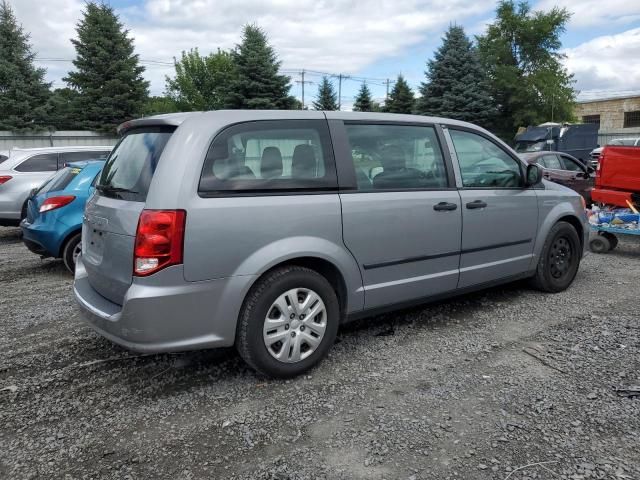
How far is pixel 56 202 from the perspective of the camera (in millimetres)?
6320

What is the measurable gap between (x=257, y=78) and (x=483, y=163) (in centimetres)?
2518

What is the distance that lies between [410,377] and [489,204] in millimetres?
1797

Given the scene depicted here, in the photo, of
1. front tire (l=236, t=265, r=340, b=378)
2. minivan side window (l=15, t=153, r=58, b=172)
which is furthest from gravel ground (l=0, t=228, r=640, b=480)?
minivan side window (l=15, t=153, r=58, b=172)

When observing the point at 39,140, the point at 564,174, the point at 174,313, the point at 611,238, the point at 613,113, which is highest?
the point at 613,113

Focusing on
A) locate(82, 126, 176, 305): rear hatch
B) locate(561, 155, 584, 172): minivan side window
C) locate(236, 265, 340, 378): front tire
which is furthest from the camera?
locate(561, 155, 584, 172): minivan side window

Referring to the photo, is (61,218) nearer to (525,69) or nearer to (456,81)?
(456,81)

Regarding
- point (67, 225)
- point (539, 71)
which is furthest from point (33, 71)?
point (539, 71)

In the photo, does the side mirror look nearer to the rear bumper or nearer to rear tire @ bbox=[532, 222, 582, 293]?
rear tire @ bbox=[532, 222, 582, 293]

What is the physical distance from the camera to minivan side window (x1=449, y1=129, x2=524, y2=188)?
14.5 ft

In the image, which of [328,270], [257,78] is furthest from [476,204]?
[257,78]

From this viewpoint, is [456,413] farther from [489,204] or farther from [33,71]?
[33,71]

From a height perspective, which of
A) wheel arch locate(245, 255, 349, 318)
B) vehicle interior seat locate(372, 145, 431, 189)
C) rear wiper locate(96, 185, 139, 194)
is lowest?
wheel arch locate(245, 255, 349, 318)

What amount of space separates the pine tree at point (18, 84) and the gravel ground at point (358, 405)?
29904mm

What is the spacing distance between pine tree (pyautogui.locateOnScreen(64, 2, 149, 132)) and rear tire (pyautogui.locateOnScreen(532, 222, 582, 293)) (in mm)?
29533
